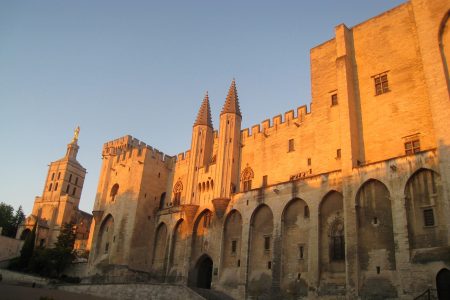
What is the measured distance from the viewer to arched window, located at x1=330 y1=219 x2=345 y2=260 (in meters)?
22.7

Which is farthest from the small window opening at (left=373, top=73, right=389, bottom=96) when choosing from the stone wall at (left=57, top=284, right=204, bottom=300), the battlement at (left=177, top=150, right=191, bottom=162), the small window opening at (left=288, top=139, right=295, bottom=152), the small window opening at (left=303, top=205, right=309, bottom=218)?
the battlement at (left=177, top=150, right=191, bottom=162)

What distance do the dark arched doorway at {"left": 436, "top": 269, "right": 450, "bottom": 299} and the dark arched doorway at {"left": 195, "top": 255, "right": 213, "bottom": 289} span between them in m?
17.4

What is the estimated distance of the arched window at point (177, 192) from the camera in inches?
1503

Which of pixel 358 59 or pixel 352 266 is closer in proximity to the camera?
pixel 352 266

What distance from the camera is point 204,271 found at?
107 ft

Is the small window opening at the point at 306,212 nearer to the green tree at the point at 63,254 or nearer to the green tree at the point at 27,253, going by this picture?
the green tree at the point at 63,254

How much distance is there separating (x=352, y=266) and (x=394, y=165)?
566cm

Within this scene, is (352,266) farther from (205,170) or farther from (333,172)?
(205,170)

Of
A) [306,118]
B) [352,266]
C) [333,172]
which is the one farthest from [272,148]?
[352,266]

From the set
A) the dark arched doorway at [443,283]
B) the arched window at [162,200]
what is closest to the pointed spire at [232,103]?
the arched window at [162,200]

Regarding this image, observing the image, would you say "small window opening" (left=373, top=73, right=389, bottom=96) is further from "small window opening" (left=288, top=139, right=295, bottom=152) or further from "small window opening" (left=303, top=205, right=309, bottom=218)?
"small window opening" (left=303, top=205, right=309, bottom=218)

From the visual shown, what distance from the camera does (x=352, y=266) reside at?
21031mm

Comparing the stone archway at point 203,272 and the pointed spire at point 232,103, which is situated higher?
the pointed spire at point 232,103

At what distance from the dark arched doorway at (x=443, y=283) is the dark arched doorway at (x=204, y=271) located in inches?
686
